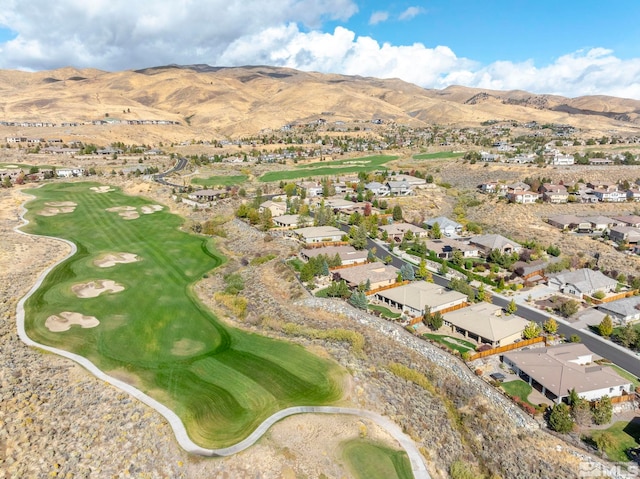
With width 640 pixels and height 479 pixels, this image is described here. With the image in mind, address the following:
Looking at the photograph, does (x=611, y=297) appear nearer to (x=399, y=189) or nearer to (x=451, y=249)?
(x=451, y=249)

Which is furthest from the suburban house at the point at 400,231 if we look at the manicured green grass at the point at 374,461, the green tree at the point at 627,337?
the manicured green grass at the point at 374,461

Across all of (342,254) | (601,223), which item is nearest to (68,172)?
(342,254)

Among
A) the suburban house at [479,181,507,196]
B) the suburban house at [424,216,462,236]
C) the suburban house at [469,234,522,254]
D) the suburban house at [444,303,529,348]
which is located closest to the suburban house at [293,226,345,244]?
the suburban house at [424,216,462,236]

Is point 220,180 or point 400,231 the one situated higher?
point 220,180

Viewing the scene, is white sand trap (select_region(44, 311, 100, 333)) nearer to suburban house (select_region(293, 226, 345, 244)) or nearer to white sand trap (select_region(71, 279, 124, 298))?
white sand trap (select_region(71, 279, 124, 298))

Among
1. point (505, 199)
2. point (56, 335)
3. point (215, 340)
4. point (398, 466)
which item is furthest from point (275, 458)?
point (505, 199)

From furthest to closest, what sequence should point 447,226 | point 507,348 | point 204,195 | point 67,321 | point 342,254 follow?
point 204,195 < point 447,226 < point 342,254 < point 67,321 < point 507,348
